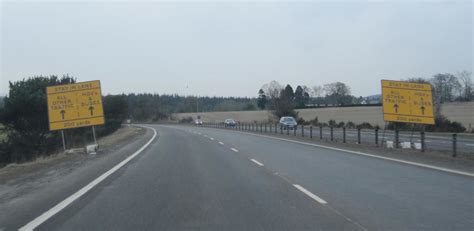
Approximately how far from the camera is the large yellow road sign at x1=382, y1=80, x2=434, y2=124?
84.3ft

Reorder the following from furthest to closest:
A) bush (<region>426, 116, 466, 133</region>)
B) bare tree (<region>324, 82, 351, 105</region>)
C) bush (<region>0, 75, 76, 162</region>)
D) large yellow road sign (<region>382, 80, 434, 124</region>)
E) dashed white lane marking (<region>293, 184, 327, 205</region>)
A: 1. bare tree (<region>324, 82, 351, 105</region>)
2. bush (<region>426, 116, 466, 133</region>)
3. bush (<region>0, 75, 76, 162</region>)
4. large yellow road sign (<region>382, 80, 434, 124</region>)
5. dashed white lane marking (<region>293, 184, 327, 205</region>)

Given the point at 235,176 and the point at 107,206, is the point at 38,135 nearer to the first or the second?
the point at 235,176

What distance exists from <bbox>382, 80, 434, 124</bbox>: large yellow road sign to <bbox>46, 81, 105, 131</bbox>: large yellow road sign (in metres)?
15.9

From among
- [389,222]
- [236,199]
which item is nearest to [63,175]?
[236,199]

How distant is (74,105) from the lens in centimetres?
2595

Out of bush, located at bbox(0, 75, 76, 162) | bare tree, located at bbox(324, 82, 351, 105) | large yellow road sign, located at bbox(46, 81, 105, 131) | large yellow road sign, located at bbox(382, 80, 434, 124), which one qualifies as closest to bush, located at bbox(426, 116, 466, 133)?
large yellow road sign, located at bbox(382, 80, 434, 124)

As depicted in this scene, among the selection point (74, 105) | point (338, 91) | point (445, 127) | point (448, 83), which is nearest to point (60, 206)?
point (74, 105)

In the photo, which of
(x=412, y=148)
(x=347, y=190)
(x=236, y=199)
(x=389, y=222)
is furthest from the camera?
(x=412, y=148)

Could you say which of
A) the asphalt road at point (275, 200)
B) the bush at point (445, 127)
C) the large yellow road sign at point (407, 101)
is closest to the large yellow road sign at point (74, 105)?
the asphalt road at point (275, 200)

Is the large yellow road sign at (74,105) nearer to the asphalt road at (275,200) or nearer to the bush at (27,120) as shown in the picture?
the asphalt road at (275,200)

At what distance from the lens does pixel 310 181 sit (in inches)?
479

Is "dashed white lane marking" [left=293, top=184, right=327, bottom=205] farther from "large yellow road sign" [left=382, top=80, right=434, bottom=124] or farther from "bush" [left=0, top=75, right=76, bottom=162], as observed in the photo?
"bush" [left=0, top=75, right=76, bottom=162]

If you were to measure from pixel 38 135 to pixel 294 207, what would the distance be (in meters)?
39.8

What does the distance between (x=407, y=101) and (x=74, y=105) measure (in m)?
18.2
